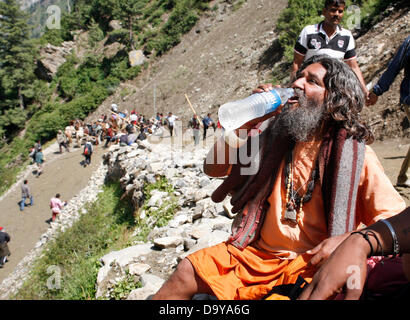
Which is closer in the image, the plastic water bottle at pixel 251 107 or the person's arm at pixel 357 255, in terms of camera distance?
the person's arm at pixel 357 255

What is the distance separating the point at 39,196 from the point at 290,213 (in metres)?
14.1

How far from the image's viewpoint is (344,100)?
5.73ft

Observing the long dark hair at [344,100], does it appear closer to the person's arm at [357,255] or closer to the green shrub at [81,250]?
the person's arm at [357,255]

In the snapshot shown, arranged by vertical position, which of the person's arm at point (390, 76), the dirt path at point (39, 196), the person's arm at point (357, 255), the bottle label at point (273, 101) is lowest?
the dirt path at point (39, 196)

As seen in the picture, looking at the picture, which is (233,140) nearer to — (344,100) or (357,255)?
(344,100)

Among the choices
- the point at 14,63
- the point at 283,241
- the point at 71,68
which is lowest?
the point at 71,68

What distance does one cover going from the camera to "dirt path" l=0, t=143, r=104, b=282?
1088cm

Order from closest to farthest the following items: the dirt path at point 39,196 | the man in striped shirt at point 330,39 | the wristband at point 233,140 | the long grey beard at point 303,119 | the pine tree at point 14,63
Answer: the long grey beard at point 303,119 → the wristband at point 233,140 → the man in striped shirt at point 330,39 → the dirt path at point 39,196 → the pine tree at point 14,63

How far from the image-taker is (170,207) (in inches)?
209

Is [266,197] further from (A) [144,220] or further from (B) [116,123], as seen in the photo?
(B) [116,123]

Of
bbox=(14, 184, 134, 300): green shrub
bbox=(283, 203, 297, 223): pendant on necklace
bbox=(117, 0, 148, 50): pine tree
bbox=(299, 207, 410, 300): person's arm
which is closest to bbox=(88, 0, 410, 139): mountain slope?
bbox=(117, 0, 148, 50): pine tree

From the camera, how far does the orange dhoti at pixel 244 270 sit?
5.46 feet

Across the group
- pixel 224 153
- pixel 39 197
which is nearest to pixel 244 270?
pixel 224 153

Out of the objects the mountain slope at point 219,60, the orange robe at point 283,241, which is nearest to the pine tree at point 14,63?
the mountain slope at point 219,60
